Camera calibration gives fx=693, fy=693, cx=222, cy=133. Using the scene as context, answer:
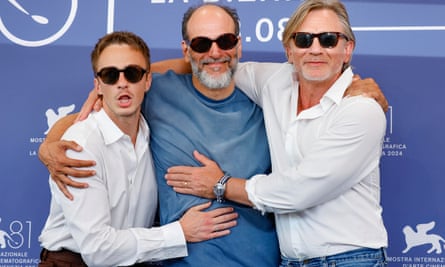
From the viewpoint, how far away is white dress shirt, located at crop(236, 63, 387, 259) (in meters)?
1.95

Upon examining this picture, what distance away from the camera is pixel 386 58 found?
274 cm

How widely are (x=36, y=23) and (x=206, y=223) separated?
4.11ft

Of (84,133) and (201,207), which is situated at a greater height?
(84,133)

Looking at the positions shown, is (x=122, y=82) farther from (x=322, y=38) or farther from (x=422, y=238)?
(x=422, y=238)

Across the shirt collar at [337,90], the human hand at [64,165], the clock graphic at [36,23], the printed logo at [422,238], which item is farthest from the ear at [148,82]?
the printed logo at [422,238]

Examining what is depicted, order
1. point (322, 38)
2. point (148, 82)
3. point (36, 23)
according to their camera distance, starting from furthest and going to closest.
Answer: point (36, 23)
point (148, 82)
point (322, 38)

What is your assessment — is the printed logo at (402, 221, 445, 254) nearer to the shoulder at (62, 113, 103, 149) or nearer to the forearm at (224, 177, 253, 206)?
the forearm at (224, 177, 253, 206)

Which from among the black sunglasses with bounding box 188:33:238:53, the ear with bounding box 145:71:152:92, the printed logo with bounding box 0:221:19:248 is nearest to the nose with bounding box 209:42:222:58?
Answer: the black sunglasses with bounding box 188:33:238:53

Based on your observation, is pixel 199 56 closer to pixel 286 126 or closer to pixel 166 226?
pixel 286 126

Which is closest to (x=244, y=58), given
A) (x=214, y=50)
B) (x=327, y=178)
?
(x=214, y=50)

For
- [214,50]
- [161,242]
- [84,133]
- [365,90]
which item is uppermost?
[214,50]

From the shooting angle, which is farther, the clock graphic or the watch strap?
the clock graphic

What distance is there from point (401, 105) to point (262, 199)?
959 mm

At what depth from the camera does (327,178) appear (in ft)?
6.40
